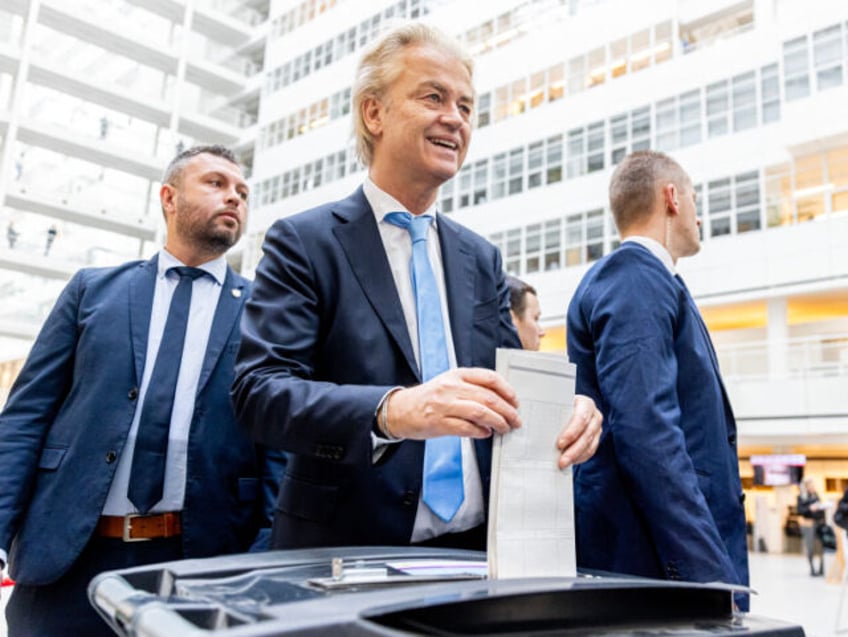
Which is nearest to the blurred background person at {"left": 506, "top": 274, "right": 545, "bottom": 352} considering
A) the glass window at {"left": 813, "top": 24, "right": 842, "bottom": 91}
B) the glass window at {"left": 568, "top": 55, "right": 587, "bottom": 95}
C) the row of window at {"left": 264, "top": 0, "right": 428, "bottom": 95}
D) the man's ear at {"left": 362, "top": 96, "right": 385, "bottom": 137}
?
the man's ear at {"left": 362, "top": 96, "right": 385, "bottom": 137}

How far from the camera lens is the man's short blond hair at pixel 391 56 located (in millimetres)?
1695

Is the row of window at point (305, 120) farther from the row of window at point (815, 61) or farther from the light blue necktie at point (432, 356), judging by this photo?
the light blue necktie at point (432, 356)

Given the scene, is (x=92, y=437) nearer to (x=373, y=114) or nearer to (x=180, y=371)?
Result: (x=180, y=371)

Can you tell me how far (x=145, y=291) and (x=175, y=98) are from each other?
113ft

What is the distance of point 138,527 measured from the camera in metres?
2.09

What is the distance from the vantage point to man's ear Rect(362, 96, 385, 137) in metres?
1.76

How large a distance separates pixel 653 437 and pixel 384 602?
1.48 metres

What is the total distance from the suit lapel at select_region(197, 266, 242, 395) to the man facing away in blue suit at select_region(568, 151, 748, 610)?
114cm

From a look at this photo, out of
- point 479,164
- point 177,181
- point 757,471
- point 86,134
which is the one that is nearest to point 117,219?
point 86,134

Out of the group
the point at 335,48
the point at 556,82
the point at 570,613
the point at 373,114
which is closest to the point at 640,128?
the point at 556,82

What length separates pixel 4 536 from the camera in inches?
78.0

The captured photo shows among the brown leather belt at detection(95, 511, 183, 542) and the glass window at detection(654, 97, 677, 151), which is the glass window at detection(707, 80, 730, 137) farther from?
the brown leather belt at detection(95, 511, 183, 542)

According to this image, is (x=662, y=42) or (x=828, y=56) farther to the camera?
(x=662, y=42)

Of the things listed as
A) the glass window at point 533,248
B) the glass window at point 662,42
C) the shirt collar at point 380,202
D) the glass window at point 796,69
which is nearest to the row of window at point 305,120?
the glass window at point 533,248
